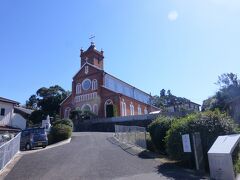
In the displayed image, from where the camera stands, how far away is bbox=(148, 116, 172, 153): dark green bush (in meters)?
18.5

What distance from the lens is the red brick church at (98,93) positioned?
53031 millimetres

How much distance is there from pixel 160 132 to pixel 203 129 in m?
5.63

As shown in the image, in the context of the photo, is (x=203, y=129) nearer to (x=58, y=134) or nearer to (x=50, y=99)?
(x=58, y=134)

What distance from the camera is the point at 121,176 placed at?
11.4 meters

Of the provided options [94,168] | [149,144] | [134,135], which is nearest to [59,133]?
[134,135]

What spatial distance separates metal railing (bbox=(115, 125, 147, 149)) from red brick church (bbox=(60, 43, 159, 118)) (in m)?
26.6

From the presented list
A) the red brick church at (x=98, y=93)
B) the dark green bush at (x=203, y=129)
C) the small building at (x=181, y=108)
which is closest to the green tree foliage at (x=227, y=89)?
the small building at (x=181, y=108)

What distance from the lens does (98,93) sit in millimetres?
54781

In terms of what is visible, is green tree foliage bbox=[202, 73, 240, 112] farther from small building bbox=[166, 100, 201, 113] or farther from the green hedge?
the green hedge

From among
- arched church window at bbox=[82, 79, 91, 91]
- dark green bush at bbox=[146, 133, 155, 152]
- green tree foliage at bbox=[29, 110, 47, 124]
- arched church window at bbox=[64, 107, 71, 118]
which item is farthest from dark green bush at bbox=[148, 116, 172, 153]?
arched church window at bbox=[64, 107, 71, 118]

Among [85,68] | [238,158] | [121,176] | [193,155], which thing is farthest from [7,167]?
[85,68]

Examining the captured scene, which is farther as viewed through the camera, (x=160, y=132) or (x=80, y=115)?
(x=80, y=115)

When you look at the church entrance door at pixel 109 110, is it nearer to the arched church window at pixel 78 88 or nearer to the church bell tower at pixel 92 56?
the arched church window at pixel 78 88

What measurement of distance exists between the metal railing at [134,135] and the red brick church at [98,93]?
2659 cm
